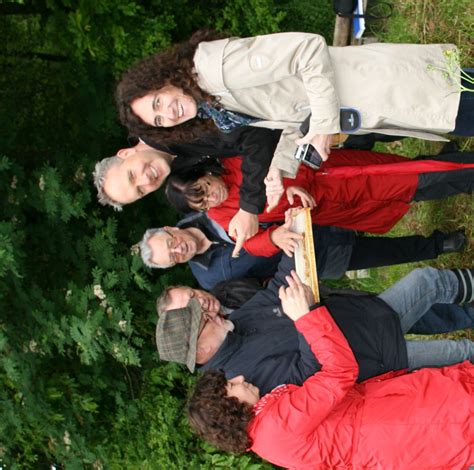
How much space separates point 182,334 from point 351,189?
142 cm

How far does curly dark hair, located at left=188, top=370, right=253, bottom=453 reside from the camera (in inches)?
114

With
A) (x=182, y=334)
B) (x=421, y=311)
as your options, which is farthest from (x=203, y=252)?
(x=421, y=311)

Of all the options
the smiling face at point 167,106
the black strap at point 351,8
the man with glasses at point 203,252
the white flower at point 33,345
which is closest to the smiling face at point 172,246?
the man with glasses at point 203,252

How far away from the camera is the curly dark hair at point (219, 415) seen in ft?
9.54

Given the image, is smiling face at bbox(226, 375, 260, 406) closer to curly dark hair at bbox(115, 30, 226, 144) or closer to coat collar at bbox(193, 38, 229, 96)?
curly dark hair at bbox(115, 30, 226, 144)

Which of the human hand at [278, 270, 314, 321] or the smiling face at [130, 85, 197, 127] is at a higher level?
the smiling face at [130, 85, 197, 127]

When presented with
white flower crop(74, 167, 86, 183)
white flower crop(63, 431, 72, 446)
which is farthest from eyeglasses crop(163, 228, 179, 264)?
white flower crop(63, 431, 72, 446)

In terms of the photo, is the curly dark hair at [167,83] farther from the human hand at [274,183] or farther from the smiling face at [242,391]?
the smiling face at [242,391]

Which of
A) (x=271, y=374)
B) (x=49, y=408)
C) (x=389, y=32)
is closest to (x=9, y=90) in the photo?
(x=49, y=408)

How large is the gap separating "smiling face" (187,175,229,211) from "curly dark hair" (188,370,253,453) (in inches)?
41.4

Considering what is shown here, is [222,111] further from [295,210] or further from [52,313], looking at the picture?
[52,313]

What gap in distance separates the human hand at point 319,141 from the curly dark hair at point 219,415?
1.24 m

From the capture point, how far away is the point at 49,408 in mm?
5441

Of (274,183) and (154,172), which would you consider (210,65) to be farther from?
(154,172)
